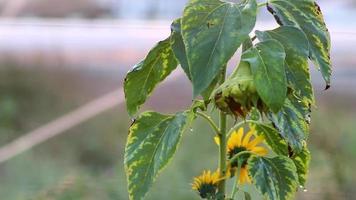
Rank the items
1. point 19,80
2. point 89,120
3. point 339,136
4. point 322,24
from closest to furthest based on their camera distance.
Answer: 1. point 322,24
2. point 339,136
3. point 89,120
4. point 19,80

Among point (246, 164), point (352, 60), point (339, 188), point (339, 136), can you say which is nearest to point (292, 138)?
point (246, 164)

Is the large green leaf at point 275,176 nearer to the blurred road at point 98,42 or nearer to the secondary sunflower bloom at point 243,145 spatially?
the secondary sunflower bloom at point 243,145

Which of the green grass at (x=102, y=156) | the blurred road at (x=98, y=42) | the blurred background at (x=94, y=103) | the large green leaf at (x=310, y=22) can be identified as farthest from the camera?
the blurred road at (x=98, y=42)

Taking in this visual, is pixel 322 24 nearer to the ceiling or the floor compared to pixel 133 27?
nearer to the floor

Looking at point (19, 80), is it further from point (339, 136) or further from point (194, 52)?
point (194, 52)

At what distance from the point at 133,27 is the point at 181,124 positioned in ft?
11.6

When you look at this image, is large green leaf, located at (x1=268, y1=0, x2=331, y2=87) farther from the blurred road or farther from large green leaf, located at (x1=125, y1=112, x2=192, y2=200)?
the blurred road

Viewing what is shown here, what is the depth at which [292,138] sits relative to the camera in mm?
710

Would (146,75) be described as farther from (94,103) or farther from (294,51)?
(94,103)

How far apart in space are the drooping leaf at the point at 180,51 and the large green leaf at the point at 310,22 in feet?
0.24

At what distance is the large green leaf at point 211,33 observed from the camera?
0.63m

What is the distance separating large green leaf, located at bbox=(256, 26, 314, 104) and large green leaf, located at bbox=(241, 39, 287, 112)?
0.12 ft

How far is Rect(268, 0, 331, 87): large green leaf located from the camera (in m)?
0.72

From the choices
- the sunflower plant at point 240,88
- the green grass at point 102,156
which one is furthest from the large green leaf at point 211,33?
the green grass at point 102,156
